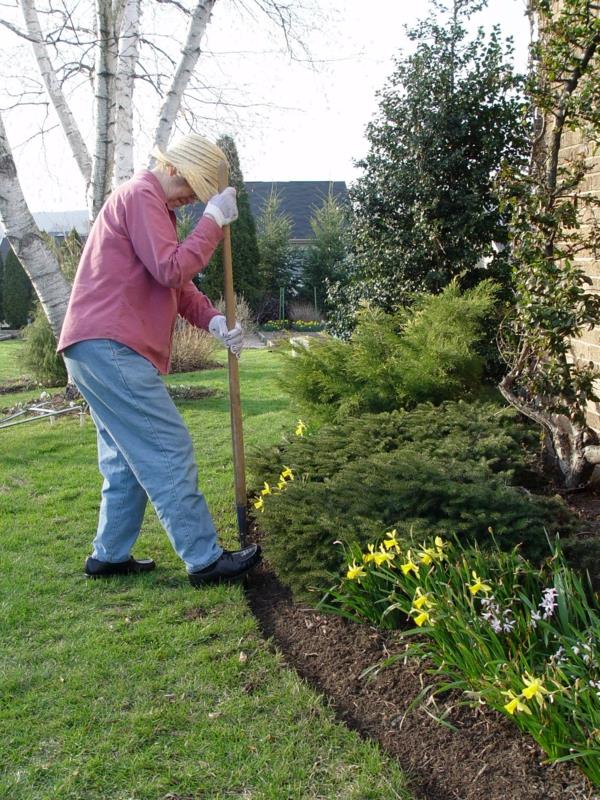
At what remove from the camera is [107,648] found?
9.84ft

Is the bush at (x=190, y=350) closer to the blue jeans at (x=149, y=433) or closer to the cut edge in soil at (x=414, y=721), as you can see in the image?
the blue jeans at (x=149, y=433)

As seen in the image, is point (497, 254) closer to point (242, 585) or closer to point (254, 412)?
point (254, 412)

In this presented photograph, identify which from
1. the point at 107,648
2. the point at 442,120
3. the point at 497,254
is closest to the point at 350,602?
the point at 107,648

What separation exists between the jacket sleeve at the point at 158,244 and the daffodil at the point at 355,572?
4.60ft

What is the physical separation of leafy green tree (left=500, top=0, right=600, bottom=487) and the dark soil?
186 centimetres

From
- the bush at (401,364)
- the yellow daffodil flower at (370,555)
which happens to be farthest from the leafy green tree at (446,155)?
the yellow daffodil flower at (370,555)

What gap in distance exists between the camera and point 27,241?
779 cm

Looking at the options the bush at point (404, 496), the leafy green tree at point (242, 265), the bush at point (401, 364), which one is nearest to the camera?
the bush at point (404, 496)

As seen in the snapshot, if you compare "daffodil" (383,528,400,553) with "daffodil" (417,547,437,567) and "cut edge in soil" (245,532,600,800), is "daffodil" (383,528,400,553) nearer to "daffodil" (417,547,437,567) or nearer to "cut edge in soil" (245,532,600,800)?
"daffodil" (417,547,437,567)

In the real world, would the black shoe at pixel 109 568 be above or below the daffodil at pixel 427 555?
below

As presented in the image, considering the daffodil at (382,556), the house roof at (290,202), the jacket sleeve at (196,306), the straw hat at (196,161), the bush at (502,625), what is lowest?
the bush at (502,625)

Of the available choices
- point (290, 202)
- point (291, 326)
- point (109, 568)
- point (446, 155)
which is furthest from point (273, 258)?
point (109, 568)

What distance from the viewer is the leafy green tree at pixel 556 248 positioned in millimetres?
3785

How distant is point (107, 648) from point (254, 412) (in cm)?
539
